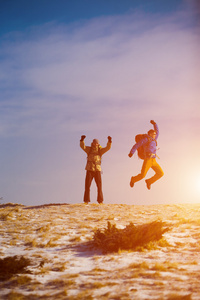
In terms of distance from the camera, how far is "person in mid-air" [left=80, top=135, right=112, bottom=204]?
15.3 meters

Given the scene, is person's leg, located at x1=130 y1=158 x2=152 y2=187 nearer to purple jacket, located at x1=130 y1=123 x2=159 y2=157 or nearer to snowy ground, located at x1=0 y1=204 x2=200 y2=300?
purple jacket, located at x1=130 y1=123 x2=159 y2=157

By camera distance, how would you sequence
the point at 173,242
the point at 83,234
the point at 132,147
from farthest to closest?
the point at 132,147, the point at 83,234, the point at 173,242

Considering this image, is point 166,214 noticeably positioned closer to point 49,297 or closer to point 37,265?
point 37,265

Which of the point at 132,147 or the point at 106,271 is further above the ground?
the point at 132,147

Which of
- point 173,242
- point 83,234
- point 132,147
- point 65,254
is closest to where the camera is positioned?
point 65,254

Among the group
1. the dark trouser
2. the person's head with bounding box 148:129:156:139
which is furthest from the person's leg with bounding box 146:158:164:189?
the dark trouser

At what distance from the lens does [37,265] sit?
663cm

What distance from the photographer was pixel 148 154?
47.3ft

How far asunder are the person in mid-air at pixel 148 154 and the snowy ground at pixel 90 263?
12.6 feet

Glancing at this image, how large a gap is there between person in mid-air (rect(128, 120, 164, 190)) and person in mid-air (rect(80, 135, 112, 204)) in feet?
5.32

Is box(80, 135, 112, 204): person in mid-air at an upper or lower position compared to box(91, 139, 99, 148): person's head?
lower

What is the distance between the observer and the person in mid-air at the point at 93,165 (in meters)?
15.3

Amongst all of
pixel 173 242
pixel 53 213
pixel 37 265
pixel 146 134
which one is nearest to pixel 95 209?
pixel 53 213

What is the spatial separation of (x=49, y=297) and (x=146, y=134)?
1053 cm
